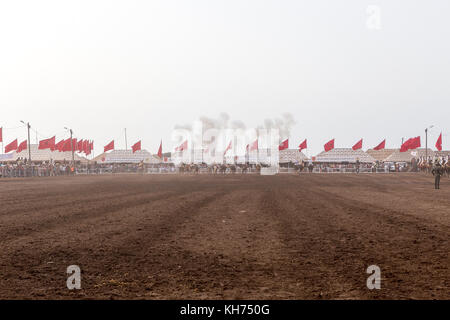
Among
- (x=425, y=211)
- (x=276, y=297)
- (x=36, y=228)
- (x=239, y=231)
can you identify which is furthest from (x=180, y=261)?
(x=425, y=211)

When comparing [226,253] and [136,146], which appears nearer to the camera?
[226,253]

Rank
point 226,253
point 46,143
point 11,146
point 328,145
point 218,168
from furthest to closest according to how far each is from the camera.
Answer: point 46,143, point 328,145, point 11,146, point 218,168, point 226,253

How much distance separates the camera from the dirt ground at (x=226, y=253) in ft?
16.6

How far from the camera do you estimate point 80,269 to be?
6062 millimetres

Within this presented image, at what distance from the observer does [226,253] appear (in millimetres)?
7043

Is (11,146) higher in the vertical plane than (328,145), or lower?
higher

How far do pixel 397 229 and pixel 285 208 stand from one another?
15.0 feet

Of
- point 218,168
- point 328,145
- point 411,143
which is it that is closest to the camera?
point 218,168

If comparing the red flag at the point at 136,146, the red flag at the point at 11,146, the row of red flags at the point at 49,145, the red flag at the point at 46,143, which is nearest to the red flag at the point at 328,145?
the red flag at the point at 136,146

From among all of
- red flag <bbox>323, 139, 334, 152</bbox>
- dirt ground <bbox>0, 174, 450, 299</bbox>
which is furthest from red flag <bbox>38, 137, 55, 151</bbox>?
dirt ground <bbox>0, 174, 450, 299</bbox>

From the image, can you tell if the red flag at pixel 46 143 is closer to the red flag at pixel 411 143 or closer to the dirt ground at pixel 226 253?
the dirt ground at pixel 226 253

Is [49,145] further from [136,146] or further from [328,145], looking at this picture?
[328,145]

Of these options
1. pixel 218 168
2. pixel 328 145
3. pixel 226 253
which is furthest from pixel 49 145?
pixel 226 253

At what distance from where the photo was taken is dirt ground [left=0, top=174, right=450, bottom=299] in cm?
507
